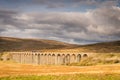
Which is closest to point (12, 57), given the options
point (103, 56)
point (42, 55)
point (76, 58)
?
point (42, 55)

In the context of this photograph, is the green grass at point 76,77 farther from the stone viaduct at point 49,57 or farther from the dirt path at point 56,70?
the stone viaduct at point 49,57

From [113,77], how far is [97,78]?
101 inches

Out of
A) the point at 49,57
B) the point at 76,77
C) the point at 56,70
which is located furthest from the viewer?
the point at 49,57

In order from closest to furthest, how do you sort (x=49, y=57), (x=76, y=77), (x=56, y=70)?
(x=76, y=77) < (x=56, y=70) < (x=49, y=57)

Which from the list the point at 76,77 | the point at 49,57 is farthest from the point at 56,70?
the point at 49,57

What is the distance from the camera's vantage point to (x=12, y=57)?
162625 mm

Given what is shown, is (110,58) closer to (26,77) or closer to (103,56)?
(103,56)

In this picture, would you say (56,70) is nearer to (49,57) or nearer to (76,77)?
(76,77)

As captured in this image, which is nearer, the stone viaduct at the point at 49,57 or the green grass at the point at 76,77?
the green grass at the point at 76,77

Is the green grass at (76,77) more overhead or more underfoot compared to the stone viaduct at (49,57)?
more overhead

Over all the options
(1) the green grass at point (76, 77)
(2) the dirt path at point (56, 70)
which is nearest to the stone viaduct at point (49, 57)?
(2) the dirt path at point (56, 70)

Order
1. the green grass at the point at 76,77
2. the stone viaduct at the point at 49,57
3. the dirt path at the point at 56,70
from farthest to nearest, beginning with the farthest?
the stone viaduct at the point at 49,57, the dirt path at the point at 56,70, the green grass at the point at 76,77

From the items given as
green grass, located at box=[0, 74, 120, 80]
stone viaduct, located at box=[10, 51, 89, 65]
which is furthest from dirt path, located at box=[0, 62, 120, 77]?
stone viaduct, located at box=[10, 51, 89, 65]

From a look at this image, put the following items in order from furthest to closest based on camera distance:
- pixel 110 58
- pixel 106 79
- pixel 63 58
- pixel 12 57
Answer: pixel 12 57
pixel 63 58
pixel 110 58
pixel 106 79
